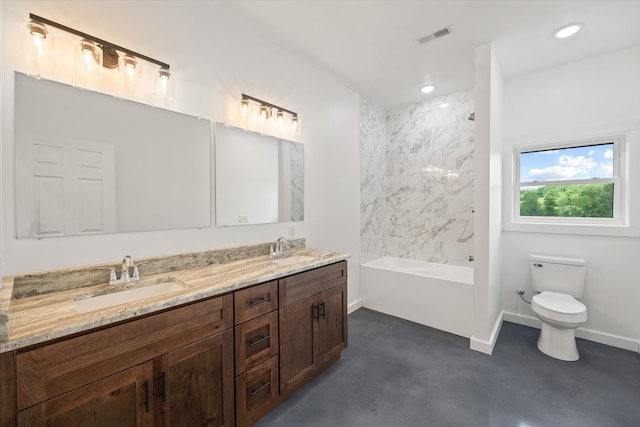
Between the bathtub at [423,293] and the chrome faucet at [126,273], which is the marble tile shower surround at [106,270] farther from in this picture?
the bathtub at [423,293]

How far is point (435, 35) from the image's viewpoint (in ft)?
7.64

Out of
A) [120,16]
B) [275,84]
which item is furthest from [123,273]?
[275,84]

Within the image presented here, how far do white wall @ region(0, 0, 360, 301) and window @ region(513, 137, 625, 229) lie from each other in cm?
194

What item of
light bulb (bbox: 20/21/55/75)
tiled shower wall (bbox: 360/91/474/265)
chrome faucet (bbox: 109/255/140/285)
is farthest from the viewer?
tiled shower wall (bbox: 360/91/474/265)

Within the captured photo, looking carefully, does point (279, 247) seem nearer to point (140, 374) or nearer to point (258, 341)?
point (258, 341)

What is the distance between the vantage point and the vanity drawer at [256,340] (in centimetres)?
153

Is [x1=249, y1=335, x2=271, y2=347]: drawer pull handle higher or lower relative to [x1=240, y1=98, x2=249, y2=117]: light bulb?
lower

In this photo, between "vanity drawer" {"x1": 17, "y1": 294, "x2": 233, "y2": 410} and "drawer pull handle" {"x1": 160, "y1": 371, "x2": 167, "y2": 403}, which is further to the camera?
"drawer pull handle" {"x1": 160, "y1": 371, "x2": 167, "y2": 403}

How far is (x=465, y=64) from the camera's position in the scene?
2.81 metres

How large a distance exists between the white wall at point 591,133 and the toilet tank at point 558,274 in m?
0.16

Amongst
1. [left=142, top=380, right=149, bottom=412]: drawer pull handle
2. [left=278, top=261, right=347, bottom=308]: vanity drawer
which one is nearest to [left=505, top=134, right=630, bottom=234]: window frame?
[left=278, top=261, right=347, bottom=308]: vanity drawer

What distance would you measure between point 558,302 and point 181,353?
3067 millimetres

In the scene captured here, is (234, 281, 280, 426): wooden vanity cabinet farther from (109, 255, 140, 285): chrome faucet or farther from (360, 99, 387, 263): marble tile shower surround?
(360, 99, 387, 263): marble tile shower surround

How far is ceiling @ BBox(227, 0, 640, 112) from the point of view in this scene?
1987 mm
